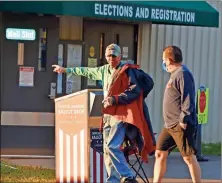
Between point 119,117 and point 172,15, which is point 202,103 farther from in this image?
point 119,117

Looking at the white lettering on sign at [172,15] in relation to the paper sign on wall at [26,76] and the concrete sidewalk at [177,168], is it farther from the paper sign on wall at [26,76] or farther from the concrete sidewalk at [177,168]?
the concrete sidewalk at [177,168]

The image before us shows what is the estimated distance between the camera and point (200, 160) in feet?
38.1

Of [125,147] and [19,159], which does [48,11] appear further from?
[125,147]

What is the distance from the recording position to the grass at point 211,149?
500 inches

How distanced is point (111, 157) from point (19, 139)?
4.34 metres

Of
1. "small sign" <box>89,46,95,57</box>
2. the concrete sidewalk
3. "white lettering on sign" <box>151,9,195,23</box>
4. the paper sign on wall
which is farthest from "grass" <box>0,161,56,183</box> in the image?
"white lettering on sign" <box>151,9,195,23</box>

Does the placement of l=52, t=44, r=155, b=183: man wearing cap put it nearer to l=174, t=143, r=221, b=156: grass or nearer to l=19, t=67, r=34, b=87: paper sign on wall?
l=19, t=67, r=34, b=87: paper sign on wall

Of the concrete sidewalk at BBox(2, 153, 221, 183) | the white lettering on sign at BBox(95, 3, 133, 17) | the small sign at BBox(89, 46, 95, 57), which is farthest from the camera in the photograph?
the small sign at BBox(89, 46, 95, 57)

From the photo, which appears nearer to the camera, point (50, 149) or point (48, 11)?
point (48, 11)

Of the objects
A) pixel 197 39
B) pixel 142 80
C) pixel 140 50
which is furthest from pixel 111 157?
pixel 197 39

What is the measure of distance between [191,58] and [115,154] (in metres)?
6.24

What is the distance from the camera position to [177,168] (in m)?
10.7

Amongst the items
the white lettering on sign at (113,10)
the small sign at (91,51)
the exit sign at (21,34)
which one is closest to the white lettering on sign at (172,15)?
the white lettering on sign at (113,10)

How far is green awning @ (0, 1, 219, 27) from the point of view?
10.5m
